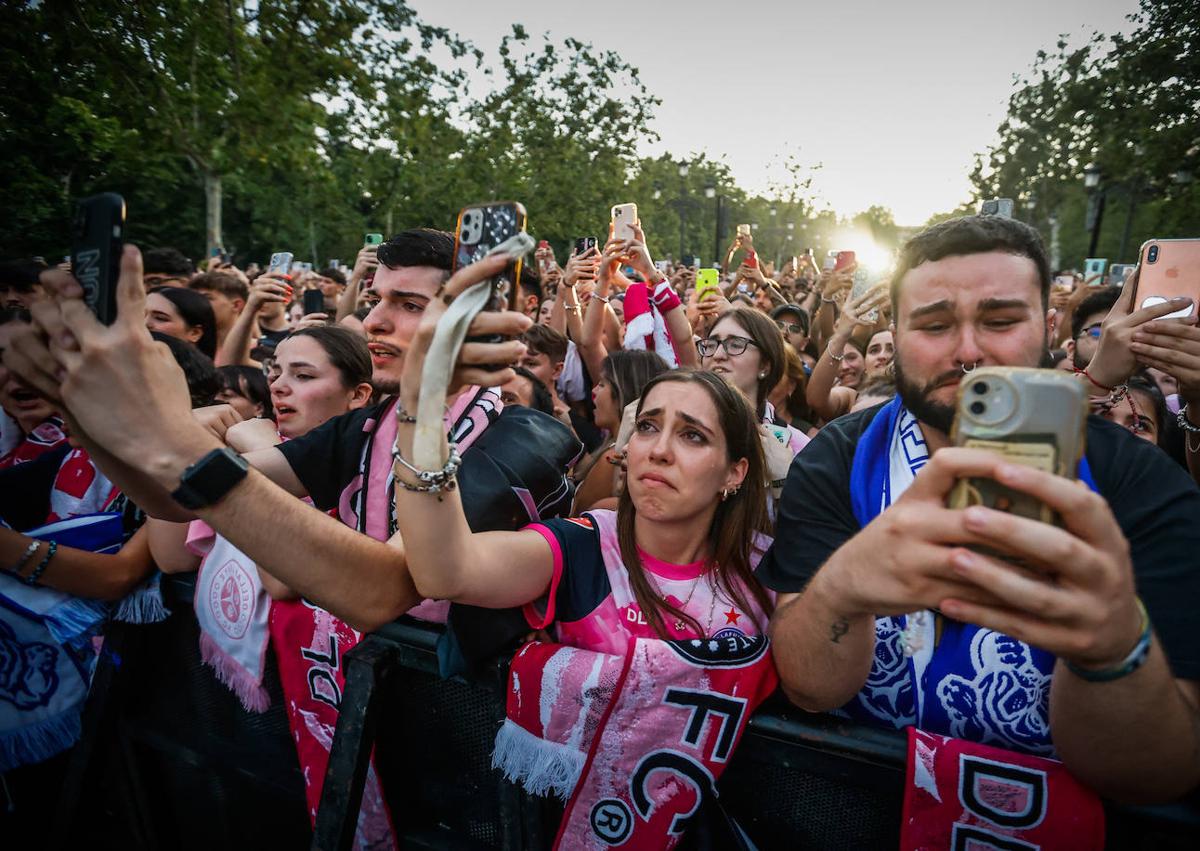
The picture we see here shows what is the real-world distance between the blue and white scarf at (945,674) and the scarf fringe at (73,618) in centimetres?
256

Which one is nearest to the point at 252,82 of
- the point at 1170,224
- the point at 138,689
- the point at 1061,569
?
the point at 138,689

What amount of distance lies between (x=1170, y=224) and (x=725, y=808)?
1123 inches

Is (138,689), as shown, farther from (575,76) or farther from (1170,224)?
(1170,224)

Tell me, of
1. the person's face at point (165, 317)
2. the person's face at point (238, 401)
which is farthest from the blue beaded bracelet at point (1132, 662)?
the person's face at point (165, 317)

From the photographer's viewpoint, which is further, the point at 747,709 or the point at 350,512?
the point at 350,512

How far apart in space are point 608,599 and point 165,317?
377 centimetres

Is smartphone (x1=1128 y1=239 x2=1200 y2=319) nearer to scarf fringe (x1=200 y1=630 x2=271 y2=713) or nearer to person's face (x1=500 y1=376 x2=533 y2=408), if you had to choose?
person's face (x1=500 y1=376 x2=533 y2=408)

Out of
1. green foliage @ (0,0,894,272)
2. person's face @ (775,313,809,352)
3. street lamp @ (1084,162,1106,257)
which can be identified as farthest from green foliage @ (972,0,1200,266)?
person's face @ (775,313,809,352)

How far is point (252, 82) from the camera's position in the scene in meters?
12.1

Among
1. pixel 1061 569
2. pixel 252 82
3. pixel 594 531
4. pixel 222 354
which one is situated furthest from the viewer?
pixel 252 82

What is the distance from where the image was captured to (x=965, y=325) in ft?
5.51

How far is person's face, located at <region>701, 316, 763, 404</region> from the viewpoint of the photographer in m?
3.86

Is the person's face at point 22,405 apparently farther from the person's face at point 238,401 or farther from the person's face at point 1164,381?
the person's face at point 1164,381

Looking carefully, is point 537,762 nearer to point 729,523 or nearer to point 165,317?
point 729,523
